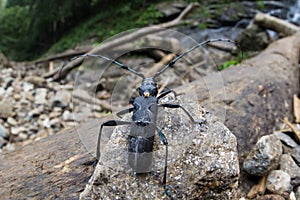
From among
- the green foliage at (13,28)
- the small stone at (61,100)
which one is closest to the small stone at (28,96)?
the small stone at (61,100)

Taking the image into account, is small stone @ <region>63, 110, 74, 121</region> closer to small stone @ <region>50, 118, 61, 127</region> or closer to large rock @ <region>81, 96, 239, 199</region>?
small stone @ <region>50, 118, 61, 127</region>

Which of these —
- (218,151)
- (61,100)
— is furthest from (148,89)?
(61,100)

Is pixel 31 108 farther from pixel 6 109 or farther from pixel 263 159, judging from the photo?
pixel 263 159

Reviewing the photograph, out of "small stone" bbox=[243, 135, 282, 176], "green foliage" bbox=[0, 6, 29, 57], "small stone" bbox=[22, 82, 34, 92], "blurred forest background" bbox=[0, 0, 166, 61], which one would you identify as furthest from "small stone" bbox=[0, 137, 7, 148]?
"green foliage" bbox=[0, 6, 29, 57]

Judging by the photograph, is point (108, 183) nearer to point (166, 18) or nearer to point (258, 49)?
point (258, 49)

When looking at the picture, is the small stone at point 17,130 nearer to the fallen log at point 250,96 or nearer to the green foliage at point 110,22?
the fallen log at point 250,96
